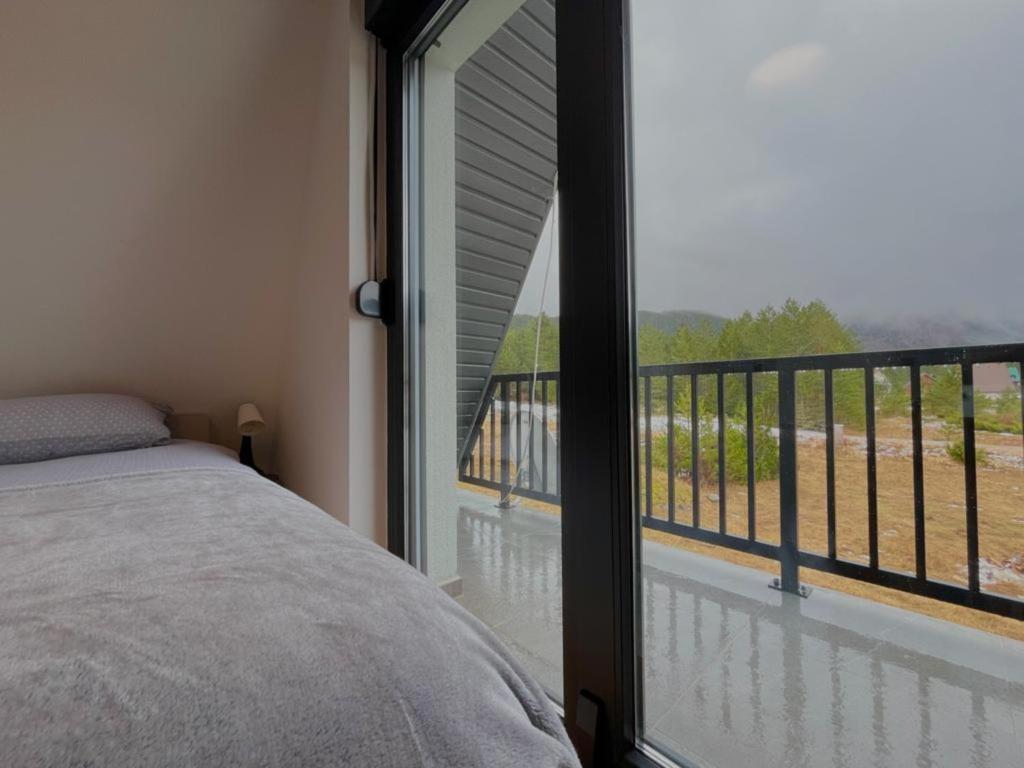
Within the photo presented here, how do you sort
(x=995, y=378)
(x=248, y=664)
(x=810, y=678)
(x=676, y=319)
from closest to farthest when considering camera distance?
(x=248, y=664) < (x=995, y=378) < (x=810, y=678) < (x=676, y=319)

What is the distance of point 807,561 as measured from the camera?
81 cm

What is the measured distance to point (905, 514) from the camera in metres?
0.71

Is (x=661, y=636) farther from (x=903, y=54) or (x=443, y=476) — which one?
(x=903, y=54)

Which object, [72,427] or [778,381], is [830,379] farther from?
[72,427]

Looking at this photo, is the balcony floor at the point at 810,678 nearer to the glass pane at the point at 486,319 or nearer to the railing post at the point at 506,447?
the glass pane at the point at 486,319

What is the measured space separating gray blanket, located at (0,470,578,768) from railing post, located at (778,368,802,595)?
542 mm

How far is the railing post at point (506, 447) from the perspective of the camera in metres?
1.49

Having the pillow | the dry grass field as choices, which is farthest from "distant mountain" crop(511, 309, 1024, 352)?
the pillow

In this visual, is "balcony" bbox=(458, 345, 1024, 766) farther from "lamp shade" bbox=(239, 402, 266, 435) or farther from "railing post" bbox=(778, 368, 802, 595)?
"lamp shade" bbox=(239, 402, 266, 435)

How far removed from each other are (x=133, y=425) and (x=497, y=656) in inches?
70.1

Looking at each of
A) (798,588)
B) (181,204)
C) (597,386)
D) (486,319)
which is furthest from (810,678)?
(181,204)

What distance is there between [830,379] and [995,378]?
0.60 feet

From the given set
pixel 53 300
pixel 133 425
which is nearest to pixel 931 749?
pixel 133 425

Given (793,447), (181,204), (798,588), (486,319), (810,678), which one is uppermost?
(181,204)
